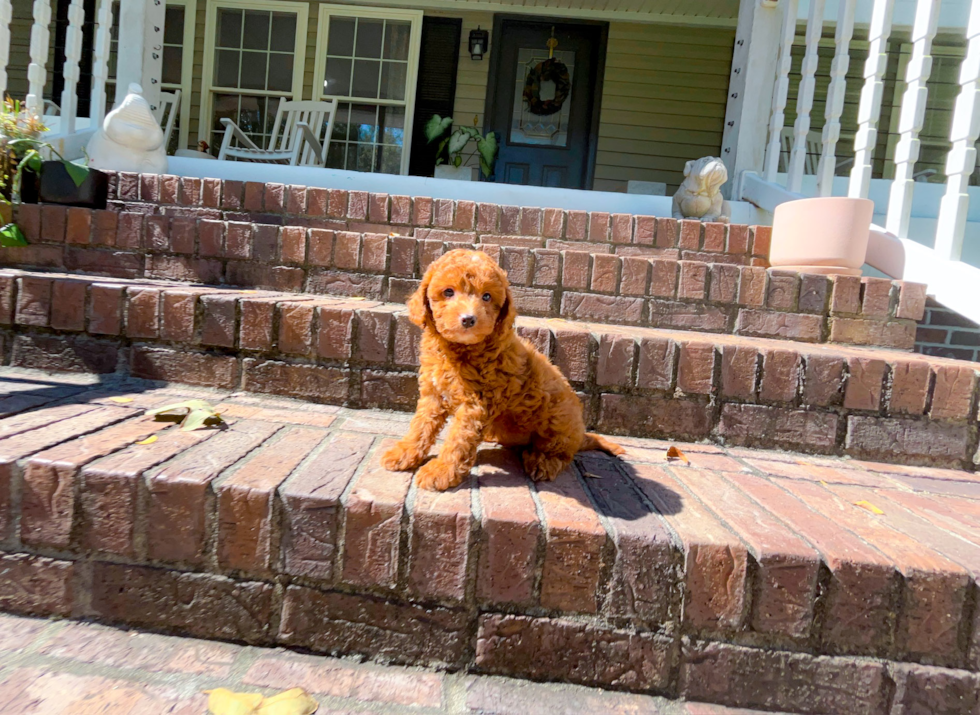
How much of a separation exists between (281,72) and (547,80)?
356cm

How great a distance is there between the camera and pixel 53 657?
3.30ft

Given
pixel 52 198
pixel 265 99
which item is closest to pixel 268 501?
pixel 52 198

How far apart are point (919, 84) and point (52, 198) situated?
4.02 m

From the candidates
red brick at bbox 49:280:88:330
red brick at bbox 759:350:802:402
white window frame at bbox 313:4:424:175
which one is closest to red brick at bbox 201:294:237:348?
red brick at bbox 49:280:88:330

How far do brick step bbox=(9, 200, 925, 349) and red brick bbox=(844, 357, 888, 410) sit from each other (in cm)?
53

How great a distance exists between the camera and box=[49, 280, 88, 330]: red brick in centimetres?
177

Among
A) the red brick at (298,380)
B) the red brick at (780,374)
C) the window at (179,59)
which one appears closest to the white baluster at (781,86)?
the red brick at (780,374)

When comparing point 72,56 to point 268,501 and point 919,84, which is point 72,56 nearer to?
point 268,501

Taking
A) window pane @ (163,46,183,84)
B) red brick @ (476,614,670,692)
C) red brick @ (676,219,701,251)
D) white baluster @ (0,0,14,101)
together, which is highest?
window pane @ (163,46,183,84)

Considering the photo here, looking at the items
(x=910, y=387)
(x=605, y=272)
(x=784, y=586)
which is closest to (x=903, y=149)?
(x=910, y=387)

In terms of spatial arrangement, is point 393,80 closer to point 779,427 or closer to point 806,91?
point 806,91

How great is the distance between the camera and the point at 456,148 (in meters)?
6.34

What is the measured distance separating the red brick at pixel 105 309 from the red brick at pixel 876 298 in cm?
272

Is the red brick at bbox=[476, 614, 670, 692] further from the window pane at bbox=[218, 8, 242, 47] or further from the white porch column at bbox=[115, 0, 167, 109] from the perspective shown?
the window pane at bbox=[218, 8, 242, 47]
